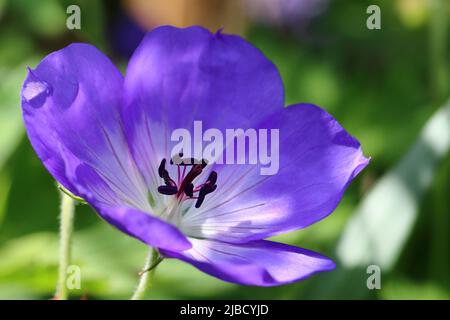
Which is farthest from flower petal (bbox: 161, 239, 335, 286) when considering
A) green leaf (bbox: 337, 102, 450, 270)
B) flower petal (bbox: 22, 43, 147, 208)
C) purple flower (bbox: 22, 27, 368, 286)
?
green leaf (bbox: 337, 102, 450, 270)

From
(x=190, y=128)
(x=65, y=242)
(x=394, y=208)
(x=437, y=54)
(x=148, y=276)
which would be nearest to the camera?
(x=148, y=276)

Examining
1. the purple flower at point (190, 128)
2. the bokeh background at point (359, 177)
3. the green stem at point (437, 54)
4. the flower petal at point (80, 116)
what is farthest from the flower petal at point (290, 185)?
the green stem at point (437, 54)

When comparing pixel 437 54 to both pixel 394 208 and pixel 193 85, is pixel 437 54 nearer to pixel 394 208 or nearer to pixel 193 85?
pixel 394 208

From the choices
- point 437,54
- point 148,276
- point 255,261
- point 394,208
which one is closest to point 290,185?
point 255,261

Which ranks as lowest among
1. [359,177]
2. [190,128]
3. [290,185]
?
[290,185]

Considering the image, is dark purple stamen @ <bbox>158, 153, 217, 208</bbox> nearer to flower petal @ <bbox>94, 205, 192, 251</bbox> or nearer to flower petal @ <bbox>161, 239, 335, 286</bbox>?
flower petal @ <bbox>161, 239, 335, 286</bbox>

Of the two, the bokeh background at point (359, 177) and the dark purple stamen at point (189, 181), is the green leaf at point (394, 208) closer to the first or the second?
→ the bokeh background at point (359, 177)
